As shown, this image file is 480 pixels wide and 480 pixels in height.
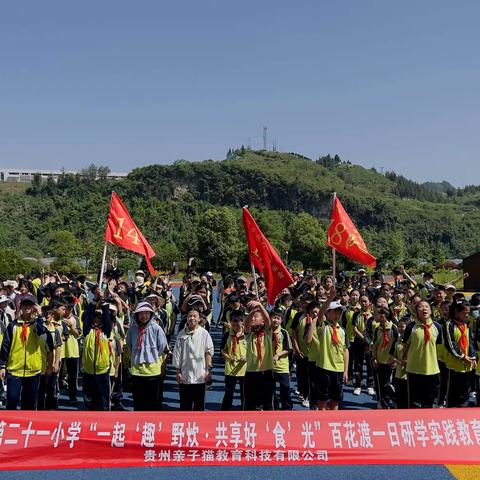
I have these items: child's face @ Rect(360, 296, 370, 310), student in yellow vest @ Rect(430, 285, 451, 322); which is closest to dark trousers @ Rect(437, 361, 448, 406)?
student in yellow vest @ Rect(430, 285, 451, 322)

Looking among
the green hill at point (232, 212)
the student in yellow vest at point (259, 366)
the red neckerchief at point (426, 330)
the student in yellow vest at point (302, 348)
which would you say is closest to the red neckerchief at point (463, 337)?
the red neckerchief at point (426, 330)

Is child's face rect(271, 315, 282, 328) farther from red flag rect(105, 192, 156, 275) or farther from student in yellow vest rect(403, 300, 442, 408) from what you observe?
red flag rect(105, 192, 156, 275)

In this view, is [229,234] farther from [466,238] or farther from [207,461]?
[466,238]

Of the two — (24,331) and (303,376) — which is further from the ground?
(24,331)

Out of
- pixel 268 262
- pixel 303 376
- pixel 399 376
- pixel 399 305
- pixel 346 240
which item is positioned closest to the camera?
pixel 399 376

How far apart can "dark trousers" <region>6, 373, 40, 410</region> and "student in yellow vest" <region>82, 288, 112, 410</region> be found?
1.99ft

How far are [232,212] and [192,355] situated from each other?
5925 cm

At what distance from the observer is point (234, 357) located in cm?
739

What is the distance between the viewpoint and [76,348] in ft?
27.9

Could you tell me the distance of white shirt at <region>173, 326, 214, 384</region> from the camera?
6.41 meters

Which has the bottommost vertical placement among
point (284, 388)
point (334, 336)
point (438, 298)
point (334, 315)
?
point (284, 388)

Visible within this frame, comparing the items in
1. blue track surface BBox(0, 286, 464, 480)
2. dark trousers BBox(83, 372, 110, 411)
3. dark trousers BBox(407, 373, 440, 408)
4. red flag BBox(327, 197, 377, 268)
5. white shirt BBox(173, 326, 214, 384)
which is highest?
red flag BBox(327, 197, 377, 268)

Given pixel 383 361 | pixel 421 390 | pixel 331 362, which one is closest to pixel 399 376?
pixel 421 390

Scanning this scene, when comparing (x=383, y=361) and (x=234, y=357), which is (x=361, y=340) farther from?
(x=234, y=357)
